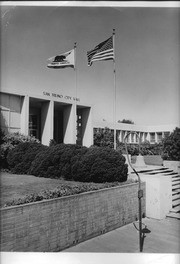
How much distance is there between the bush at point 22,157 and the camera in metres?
10.1

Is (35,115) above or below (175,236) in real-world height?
above

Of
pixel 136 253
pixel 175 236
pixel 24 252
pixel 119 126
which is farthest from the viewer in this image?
pixel 119 126

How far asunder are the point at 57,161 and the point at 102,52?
5.00 m

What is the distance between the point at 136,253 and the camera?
5.19 m

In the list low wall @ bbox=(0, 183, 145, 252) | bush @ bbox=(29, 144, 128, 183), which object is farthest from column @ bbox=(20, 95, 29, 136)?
low wall @ bbox=(0, 183, 145, 252)

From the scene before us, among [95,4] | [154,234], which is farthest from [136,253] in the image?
[95,4]

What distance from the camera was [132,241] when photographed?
589 cm

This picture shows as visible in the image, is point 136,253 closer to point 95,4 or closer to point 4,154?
point 95,4

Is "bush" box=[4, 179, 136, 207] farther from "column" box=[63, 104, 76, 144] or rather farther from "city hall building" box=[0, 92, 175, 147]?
"column" box=[63, 104, 76, 144]

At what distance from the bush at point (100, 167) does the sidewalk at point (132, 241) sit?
1624 mm

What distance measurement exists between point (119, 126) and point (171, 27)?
96.1 feet

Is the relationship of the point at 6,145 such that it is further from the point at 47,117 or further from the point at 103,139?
the point at 103,139

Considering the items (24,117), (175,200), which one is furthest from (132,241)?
(24,117)

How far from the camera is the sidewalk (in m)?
5.48
